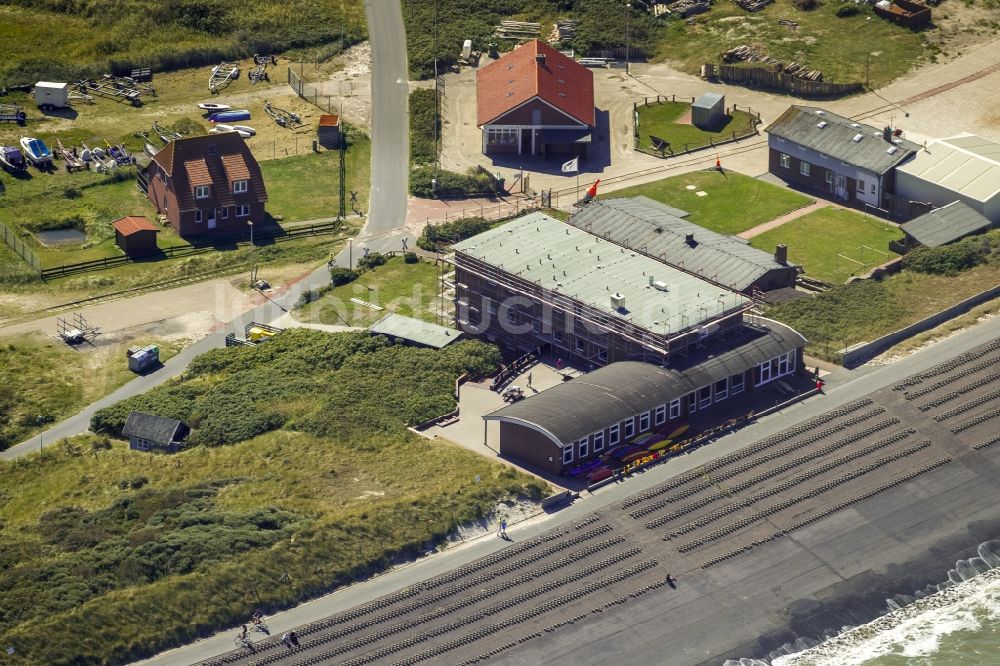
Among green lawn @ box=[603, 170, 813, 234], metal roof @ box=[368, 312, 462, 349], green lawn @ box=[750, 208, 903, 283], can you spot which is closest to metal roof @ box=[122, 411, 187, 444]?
metal roof @ box=[368, 312, 462, 349]

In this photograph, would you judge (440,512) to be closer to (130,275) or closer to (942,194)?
(130,275)

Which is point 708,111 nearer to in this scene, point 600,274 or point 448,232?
point 448,232

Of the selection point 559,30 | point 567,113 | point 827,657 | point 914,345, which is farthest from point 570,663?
point 559,30

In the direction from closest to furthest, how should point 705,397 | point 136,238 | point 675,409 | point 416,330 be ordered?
point 675,409 < point 705,397 < point 416,330 < point 136,238

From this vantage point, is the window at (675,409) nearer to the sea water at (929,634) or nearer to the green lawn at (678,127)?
the sea water at (929,634)

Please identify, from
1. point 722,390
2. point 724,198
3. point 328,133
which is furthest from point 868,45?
point 722,390

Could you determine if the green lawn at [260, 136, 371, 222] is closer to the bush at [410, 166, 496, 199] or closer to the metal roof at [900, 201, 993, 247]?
the bush at [410, 166, 496, 199]
